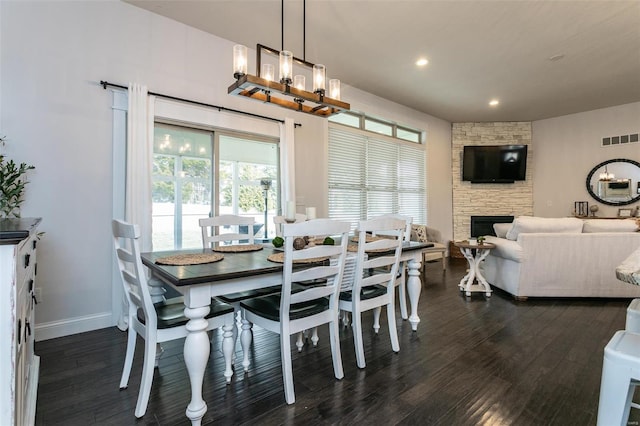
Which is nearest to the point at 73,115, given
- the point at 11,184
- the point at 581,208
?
the point at 11,184

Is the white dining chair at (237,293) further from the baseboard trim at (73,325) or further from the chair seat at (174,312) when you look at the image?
the baseboard trim at (73,325)

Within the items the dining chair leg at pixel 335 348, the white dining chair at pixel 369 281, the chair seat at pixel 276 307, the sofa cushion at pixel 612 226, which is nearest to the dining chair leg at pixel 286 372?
the chair seat at pixel 276 307

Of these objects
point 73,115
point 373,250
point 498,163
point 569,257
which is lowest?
point 569,257

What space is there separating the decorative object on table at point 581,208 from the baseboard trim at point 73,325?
814cm

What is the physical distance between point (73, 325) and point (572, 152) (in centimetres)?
896

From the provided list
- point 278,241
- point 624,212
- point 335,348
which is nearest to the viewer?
point 335,348

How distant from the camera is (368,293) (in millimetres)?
2428

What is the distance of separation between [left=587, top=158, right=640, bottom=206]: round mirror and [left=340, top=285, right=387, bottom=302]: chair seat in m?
6.53

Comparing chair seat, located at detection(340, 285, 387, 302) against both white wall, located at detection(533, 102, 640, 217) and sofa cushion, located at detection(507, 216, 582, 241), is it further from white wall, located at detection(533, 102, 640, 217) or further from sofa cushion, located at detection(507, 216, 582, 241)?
white wall, located at detection(533, 102, 640, 217)

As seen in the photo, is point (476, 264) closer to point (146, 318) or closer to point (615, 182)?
point (146, 318)

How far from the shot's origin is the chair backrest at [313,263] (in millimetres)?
1725

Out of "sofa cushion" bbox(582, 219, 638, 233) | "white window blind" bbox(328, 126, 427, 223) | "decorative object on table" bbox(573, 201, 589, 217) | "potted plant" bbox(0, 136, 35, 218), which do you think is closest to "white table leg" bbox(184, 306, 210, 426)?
"potted plant" bbox(0, 136, 35, 218)

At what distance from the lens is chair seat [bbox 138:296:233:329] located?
5.85 feet

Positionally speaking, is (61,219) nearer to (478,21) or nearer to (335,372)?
(335,372)
